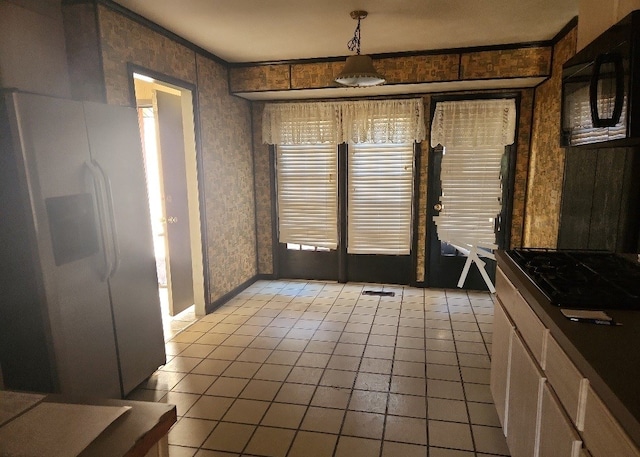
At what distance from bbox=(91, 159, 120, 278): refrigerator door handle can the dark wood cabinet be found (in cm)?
269

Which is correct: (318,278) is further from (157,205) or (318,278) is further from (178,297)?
(157,205)

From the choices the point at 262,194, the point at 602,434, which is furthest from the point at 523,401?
the point at 262,194

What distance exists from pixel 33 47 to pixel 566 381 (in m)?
3.05

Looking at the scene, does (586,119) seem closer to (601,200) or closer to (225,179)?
(601,200)

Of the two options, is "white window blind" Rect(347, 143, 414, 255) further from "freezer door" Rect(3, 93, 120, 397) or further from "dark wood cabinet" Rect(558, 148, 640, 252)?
"freezer door" Rect(3, 93, 120, 397)

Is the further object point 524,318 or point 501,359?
point 501,359

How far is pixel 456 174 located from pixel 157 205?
3.57m

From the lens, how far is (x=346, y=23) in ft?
9.72

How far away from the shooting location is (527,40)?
3.41 meters

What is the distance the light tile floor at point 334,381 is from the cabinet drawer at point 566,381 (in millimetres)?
941

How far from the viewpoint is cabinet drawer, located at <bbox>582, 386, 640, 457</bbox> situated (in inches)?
35.0

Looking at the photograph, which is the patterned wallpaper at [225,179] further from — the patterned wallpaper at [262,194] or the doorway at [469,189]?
the doorway at [469,189]

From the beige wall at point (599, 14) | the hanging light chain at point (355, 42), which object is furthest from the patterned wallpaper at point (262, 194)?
the beige wall at point (599, 14)

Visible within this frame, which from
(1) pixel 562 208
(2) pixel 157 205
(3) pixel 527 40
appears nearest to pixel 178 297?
(2) pixel 157 205
